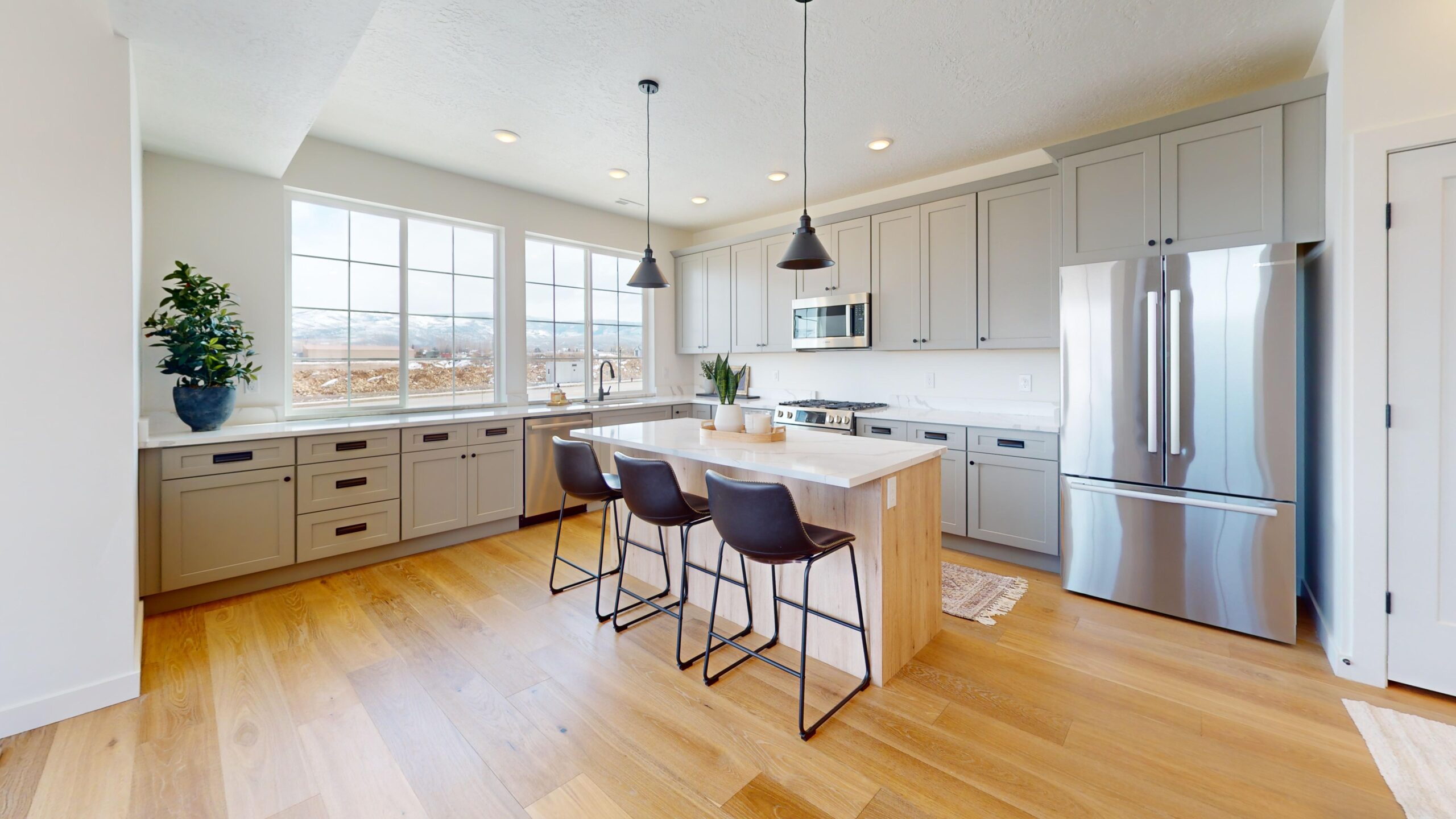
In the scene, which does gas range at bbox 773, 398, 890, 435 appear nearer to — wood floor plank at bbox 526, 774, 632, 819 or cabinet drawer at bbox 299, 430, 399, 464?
cabinet drawer at bbox 299, 430, 399, 464

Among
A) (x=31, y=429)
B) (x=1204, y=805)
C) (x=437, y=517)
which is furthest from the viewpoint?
(x=437, y=517)

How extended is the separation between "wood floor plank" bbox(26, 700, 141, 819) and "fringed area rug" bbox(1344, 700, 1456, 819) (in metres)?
3.63

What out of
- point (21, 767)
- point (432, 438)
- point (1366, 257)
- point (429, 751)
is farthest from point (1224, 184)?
point (21, 767)

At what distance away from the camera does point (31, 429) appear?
6.28 feet

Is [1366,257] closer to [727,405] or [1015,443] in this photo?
[1015,443]

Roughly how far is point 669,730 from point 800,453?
3.72ft

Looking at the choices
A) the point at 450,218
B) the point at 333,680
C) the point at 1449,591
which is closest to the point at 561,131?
the point at 450,218

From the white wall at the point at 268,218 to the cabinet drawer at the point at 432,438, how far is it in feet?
2.67

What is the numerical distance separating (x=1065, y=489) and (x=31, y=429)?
4.39m

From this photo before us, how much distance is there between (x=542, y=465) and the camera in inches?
169

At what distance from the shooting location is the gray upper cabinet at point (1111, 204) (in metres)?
2.83

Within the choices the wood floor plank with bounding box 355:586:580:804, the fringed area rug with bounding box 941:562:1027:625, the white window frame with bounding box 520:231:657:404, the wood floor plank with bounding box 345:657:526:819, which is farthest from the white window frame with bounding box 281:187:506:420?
the fringed area rug with bounding box 941:562:1027:625

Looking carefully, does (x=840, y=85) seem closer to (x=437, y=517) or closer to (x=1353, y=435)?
(x=1353, y=435)

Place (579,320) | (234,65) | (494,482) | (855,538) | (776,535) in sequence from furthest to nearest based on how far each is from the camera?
(579,320), (494,482), (234,65), (855,538), (776,535)
